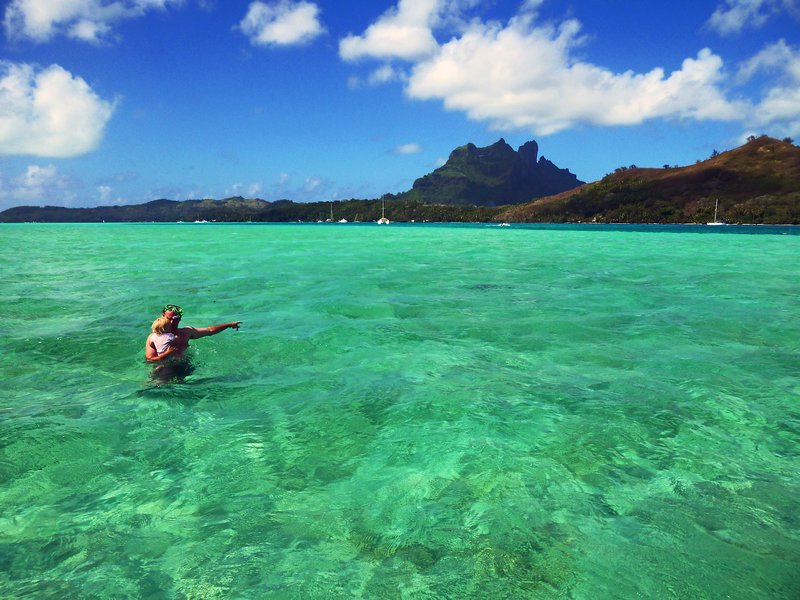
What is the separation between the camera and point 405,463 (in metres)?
6.50

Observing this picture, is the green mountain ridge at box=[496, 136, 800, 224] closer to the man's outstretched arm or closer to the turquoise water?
the turquoise water

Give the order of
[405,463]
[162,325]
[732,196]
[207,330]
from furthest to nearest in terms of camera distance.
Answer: [732,196] < [207,330] < [162,325] < [405,463]

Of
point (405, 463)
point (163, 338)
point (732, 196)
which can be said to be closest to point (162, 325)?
point (163, 338)

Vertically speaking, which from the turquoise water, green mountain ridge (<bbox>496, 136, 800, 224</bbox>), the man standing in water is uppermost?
green mountain ridge (<bbox>496, 136, 800, 224</bbox>)

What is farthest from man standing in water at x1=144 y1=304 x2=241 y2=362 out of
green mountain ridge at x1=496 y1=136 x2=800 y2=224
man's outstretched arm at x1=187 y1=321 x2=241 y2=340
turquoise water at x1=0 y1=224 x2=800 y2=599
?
green mountain ridge at x1=496 y1=136 x2=800 y2=224

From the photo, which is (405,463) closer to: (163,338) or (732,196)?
(163,338)

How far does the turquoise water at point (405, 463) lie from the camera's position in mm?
4438

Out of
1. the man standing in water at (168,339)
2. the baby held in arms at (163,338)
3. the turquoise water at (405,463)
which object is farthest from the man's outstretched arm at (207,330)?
the turquoise water at (405,463)

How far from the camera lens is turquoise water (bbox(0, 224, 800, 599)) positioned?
4.44 metres

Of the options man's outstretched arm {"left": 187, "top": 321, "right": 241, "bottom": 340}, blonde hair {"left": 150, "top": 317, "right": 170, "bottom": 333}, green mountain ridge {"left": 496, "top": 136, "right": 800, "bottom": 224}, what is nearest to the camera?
blonde hair {"left": 150, "top": 317, "right": 170, "bottom": 333}

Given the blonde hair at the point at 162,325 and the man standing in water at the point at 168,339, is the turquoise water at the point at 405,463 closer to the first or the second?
the man standing in water at the point at 168,339

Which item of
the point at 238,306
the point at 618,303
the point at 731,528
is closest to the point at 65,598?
the point at 731,528

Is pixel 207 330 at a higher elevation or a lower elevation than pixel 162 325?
lower

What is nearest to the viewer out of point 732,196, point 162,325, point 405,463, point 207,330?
point 405,463
